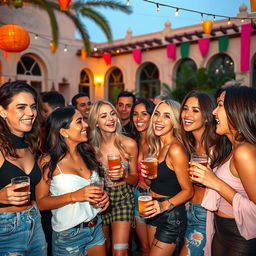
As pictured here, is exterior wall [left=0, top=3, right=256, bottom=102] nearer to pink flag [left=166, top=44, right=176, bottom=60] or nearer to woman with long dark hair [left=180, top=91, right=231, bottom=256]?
pink flag [left=166, top=44, right=176, bottom=60]

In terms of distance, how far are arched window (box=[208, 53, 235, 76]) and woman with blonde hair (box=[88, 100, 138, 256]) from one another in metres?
11.9

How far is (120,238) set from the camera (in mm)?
2707

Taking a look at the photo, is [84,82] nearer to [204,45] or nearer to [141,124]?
[204,45]

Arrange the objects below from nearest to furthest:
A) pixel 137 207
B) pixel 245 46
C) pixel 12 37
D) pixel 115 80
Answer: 1. pixel 137 207
2. pixel 12 37
3. pixel 245 46
4. pixel 115 80

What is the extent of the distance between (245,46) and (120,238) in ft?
40.1

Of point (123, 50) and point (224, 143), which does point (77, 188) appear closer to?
point (224, 143)

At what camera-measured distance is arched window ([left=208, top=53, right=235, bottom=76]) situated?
14.0 meters

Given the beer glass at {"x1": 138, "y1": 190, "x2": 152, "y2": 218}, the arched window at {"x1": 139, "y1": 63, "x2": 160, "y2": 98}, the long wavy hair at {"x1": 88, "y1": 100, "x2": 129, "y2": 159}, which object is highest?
the arched window at {"x1": 139, "y1": 63, "x2": 160, "y2": 98}

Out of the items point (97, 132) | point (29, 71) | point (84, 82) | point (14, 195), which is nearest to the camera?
point (14, 195)

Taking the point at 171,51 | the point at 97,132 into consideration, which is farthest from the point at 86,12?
the point at 97,132

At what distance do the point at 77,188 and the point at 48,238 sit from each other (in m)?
1.22

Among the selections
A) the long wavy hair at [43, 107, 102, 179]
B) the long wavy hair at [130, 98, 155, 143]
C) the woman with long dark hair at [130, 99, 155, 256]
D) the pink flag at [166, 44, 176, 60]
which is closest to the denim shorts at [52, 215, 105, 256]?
the long wavy hair at [43, 107, 102, 179]

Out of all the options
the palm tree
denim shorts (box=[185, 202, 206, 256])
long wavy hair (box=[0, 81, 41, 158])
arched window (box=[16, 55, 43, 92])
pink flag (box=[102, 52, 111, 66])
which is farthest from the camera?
pink flag (box=[102, 52, 111, 66])

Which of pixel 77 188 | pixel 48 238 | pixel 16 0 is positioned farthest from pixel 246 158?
pixel 16 0
